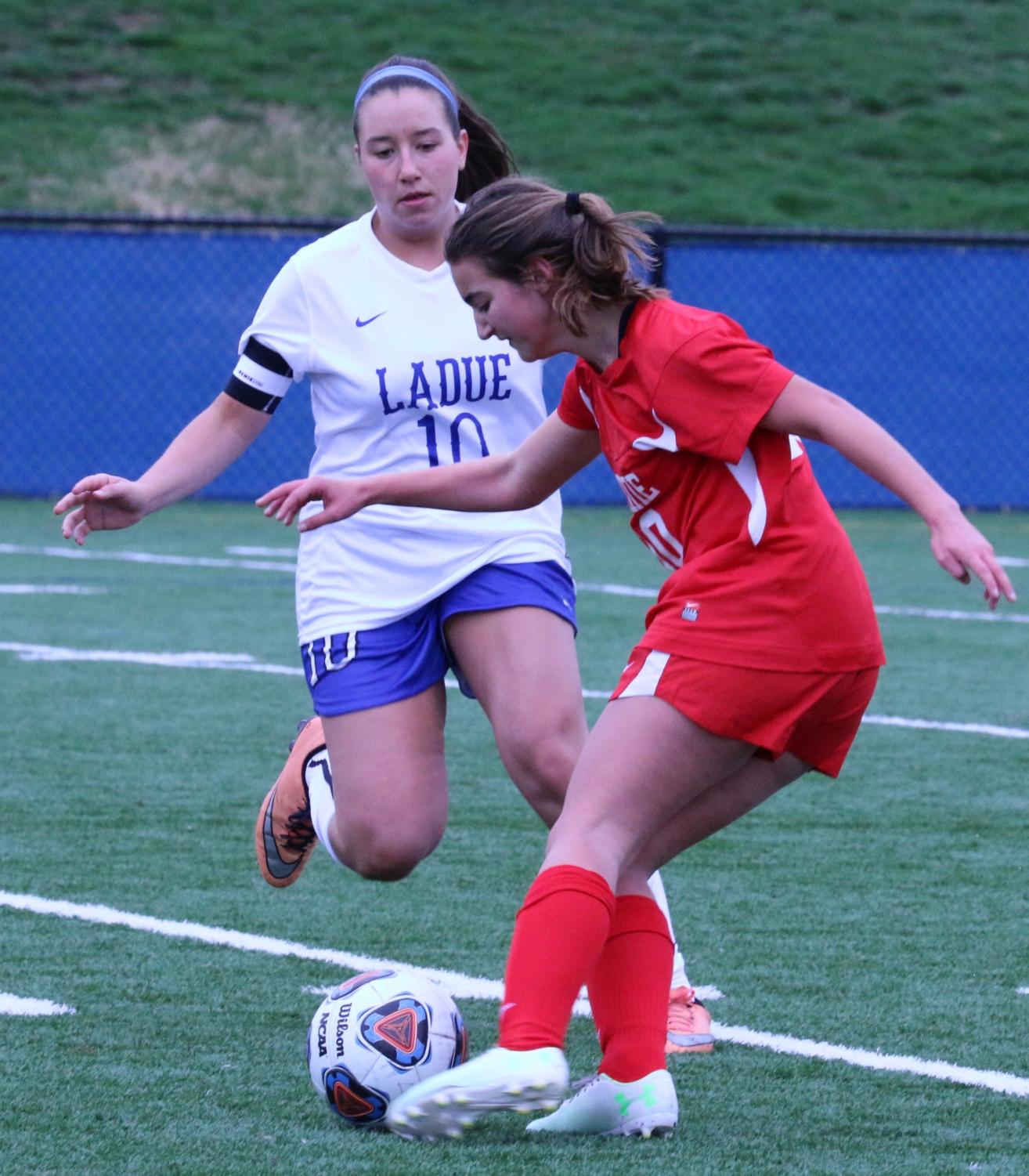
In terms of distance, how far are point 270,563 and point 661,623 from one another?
9131 millimetres

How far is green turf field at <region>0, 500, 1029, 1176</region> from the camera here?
10.4 ft

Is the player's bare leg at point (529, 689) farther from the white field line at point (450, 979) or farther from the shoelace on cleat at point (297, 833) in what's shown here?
the shoelace on cleat at point (297, 833)

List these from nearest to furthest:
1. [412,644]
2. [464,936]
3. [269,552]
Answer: [412,644] < [464,936] < [269,552]

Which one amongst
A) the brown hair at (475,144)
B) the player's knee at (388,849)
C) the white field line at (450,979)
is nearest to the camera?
the white field line at (450,979)

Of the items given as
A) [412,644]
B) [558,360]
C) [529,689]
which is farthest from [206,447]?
[558,360]

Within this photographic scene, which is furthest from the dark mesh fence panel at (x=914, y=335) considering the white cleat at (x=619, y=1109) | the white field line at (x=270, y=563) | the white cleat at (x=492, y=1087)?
the white cleat at (x=492, y=1087)

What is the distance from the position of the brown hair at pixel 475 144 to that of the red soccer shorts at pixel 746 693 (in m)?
1.61

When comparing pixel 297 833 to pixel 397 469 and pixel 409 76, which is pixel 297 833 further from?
pixel 409 76

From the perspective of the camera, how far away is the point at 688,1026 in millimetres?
3789

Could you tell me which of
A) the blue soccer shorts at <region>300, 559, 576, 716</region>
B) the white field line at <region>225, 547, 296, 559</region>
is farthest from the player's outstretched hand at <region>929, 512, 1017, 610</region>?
the white field line at <region>225, 547, 296, 559</region>

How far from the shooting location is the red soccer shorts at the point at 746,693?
3.11 meters

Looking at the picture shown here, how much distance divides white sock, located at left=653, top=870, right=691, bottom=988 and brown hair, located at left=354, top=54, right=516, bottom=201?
1433 millimetres

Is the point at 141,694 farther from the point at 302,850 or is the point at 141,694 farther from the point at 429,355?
the point at 429,355

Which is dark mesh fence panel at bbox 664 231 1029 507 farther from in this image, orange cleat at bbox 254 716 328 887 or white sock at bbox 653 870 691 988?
white sock at bbox 653 870 691 988
